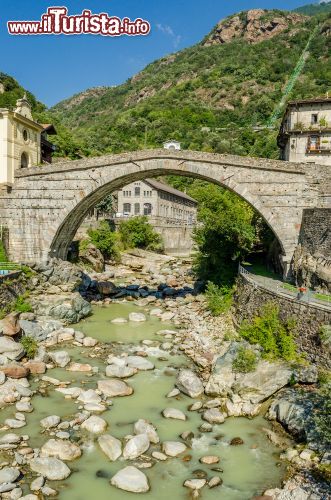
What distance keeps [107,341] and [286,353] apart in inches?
346

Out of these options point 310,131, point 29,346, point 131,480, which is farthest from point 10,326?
point 310,131

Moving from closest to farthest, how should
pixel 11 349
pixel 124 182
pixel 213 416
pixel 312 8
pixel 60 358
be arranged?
pixel 213 416 → pixel 11 349 → pixel 60 358 → pixel 124 182 → pixel 312 8

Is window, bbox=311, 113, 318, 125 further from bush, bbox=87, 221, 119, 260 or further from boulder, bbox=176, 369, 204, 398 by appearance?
boulder, bbox=176, 369, 204, 398

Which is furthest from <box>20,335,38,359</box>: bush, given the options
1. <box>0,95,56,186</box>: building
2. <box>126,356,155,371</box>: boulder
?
<box>0,95,56,186</box>: building

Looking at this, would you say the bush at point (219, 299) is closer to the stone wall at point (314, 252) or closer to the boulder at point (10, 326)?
the stone wall at point (314, 252)

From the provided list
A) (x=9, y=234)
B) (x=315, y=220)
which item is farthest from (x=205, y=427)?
(x=9, y=234)

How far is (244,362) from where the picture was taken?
45.1 ft

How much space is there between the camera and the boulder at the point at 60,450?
388 inches

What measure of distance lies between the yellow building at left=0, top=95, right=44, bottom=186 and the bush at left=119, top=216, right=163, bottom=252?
47.9 ft

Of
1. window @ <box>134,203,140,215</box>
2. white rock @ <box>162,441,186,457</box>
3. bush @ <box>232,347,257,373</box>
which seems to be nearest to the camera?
white rock @ <box>162,441,186,457</box>

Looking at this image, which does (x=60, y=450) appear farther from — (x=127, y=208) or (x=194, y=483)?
(x=127, y=208)

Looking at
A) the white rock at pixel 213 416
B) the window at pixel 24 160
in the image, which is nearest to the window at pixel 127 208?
the window at pixel 24 160

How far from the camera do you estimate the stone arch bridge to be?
73.6 ft

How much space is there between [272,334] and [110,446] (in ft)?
23.7
